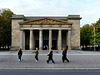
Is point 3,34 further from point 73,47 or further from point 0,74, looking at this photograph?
point 0,74

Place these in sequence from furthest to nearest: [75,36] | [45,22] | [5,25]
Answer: [5,25] < [75,36] < [45,22]

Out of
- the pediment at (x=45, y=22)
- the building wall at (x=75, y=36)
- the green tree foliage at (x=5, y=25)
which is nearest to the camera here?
the pediment at (x=45, y=22)

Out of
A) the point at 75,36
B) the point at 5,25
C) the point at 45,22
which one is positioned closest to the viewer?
the point at 45,22

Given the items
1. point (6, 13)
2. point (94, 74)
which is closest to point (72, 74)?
point (94, 74)

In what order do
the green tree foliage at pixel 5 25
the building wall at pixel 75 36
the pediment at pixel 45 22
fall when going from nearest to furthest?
the pediment at pixel 45 22 < the building wall at pixel 75 36 < the green tree foliage at pixel 5 25

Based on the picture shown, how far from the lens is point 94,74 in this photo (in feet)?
32.1

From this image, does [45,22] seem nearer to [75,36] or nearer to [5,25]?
[75,36]

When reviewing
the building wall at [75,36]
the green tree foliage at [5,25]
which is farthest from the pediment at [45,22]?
the green tree foliage at [5,25]

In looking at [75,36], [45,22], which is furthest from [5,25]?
[75,36]

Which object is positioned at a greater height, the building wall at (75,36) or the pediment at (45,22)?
the pediment at (45,22)

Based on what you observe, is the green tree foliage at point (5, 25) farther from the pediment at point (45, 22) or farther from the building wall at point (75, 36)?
the building wall at point (75, 36)

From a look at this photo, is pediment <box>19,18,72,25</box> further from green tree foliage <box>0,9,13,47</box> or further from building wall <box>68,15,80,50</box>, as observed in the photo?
green tree foliage <box>0,9,13,47</box>

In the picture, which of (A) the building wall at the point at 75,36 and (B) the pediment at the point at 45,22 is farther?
(A) the building wall at the point at 75,36

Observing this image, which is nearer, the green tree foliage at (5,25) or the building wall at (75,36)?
the building wall at (75,36)
